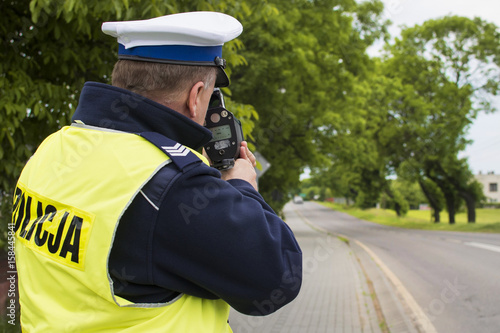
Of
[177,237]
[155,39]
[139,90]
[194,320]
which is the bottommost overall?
[194,320]

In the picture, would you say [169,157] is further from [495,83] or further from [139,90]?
[495,83]

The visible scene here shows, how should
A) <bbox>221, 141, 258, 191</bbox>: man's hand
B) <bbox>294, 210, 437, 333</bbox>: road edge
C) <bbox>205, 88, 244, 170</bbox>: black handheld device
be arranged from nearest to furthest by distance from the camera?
<bbox>221, 141, 258, 191</bbox>: man's hand, <bbox>205, 88, 244, 170</bbox>: black handheld device, <bbox>294, 210, 437, 333</bbox>: road edge

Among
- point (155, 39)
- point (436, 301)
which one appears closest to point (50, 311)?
point (155, 39)

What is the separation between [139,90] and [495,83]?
3073 cm

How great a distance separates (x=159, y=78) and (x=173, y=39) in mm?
112

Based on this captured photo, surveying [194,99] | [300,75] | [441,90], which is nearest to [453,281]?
[300,75]

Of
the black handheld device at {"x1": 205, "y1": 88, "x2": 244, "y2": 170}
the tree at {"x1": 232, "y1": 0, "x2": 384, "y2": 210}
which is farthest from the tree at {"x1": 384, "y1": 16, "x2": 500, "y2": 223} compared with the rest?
the black handheld device at {"x1": 205, "y1": 88, "x2": 244, "y2": 170}

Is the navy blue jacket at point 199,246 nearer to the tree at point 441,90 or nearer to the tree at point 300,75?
the tree at point 300,75

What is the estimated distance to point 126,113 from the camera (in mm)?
1316

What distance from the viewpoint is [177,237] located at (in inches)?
46.3

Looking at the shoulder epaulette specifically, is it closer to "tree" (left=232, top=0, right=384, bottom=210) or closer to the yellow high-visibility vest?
the yellow high-visibility vest

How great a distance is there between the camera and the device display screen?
1645 millimetres

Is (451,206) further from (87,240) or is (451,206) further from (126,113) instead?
(87,240)

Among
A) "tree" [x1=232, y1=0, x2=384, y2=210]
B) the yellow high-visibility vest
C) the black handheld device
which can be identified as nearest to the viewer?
the yellow high-visibility vest
